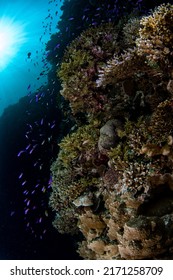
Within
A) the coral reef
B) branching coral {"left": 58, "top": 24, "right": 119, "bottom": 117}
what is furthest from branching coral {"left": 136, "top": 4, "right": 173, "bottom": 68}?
branching coral {"left": 58, "top": 24, "right": 119, "bottom": 117}

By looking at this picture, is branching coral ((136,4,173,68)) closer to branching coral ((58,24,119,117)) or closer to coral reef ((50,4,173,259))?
coral reef ((50,4,173,259))

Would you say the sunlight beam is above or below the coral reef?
above

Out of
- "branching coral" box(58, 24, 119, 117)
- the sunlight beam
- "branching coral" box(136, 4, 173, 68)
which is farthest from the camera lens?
the sunlight beam

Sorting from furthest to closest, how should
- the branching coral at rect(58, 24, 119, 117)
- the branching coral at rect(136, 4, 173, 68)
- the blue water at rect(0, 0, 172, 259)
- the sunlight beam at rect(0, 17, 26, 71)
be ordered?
the sunlight beam at rect(0, 17, 26, 71) → the blue water at rect(0, 0, 172, 259) → the branching coral at rect(58, 24, 119, 117) → the branching coral at rect(136, 4, 173, 68)

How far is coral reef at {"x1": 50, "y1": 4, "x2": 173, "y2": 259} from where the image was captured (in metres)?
3.53

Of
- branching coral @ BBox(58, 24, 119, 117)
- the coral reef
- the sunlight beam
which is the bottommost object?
the coral reef

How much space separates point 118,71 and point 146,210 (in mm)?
2087

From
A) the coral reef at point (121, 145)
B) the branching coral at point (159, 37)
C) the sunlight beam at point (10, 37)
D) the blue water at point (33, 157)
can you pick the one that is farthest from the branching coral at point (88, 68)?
the sunlight beam at point (10, 37)

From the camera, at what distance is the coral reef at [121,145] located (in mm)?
3527

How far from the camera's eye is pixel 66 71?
5.71 metres

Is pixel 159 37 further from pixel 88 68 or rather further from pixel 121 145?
pixel 88 68

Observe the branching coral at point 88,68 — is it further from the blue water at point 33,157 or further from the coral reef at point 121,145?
the blue water at point 33,157

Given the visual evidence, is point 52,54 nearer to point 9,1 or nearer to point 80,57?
point 9,1
